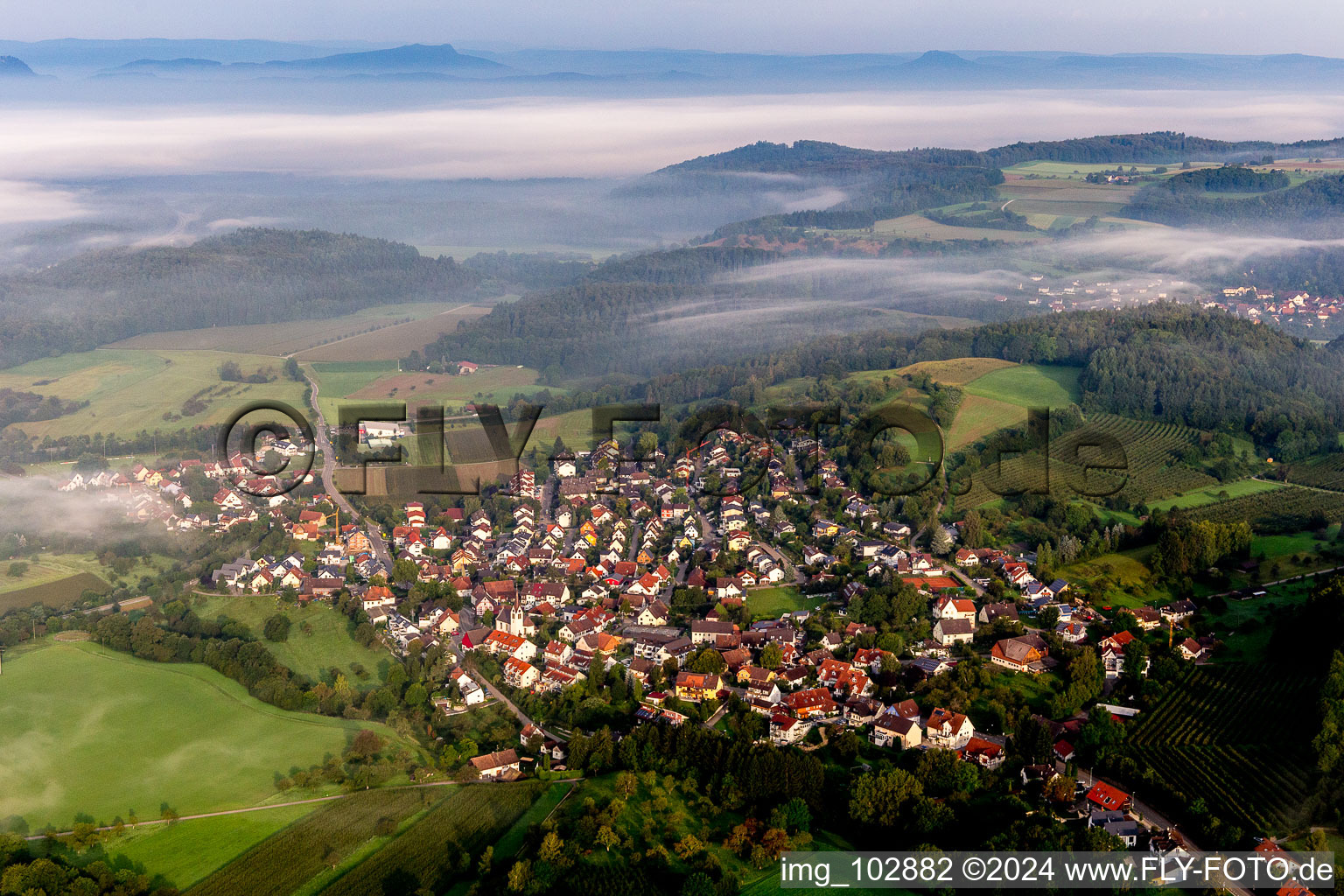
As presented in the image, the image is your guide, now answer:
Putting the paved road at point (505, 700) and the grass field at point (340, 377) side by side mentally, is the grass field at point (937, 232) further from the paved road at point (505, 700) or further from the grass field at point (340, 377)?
the paved road at point (505, 700)

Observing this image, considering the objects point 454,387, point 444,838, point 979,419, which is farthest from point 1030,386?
point 444,838

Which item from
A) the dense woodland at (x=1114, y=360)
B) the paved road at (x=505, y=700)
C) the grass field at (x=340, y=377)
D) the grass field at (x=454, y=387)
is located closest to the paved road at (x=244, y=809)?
the paved road at (x=505, y=700)

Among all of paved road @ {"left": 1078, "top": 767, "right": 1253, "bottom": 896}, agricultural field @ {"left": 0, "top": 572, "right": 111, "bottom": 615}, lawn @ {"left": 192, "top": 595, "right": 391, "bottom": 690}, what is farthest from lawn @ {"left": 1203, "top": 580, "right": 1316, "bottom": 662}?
agricultural field @ {"left": 0, "top": 572, "right": 111, "bottom": 615}

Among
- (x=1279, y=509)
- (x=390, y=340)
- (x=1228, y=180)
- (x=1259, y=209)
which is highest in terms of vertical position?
(x=1228, y=180)

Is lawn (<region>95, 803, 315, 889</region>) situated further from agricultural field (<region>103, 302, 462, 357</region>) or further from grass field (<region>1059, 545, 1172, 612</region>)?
agricultural field (<region>103, 302, 462, 357</region>)

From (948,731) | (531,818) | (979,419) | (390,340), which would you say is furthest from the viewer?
(390,340)

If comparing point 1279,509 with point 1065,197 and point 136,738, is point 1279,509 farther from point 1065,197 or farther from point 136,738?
point 1065,197

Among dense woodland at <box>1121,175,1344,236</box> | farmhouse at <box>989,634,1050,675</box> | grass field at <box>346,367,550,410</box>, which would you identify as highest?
dense woodland at <box>1121,175,1344,236</box>
